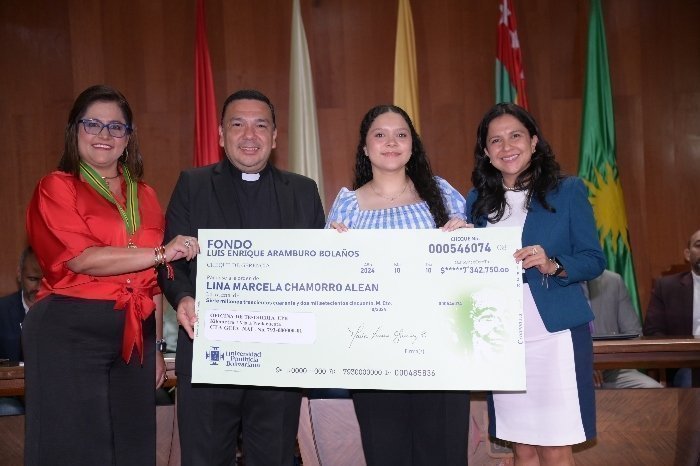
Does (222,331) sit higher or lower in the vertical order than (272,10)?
lower

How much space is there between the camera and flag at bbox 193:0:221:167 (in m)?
5.85

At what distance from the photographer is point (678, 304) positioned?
515 cm

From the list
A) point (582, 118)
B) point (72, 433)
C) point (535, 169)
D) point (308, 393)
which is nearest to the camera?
point (72, 433)

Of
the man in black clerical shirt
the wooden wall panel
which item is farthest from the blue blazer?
the wooden wall panel

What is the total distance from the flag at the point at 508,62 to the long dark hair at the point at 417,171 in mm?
3328

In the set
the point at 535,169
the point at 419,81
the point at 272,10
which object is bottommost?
the point at 535,169

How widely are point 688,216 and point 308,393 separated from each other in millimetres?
4443

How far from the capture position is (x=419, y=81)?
21.0ft

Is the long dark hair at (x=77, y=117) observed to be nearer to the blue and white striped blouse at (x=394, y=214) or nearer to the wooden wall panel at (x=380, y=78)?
the blue and white striped blouse at (x=394, y=214)

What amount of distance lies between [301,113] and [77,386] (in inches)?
149

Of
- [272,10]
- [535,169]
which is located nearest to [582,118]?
[272,10]

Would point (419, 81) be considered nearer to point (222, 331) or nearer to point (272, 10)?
point (272, 10)

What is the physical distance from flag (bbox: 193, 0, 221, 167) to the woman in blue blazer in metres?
3.42

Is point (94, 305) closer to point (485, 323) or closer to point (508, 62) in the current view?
point (485, 323)
